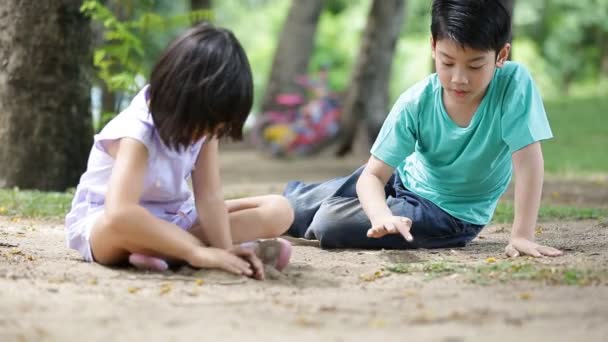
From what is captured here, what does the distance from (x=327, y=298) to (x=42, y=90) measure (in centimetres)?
422

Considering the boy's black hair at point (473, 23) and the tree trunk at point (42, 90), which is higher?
the boy's black hair at point (473, 23)

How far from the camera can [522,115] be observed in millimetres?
4406

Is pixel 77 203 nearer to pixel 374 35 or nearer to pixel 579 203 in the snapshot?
pixel 579 203

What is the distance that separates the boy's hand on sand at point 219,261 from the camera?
3674 mm

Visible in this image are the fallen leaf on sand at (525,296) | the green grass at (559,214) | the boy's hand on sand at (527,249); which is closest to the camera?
the fallen leaf on sand at (525,296)

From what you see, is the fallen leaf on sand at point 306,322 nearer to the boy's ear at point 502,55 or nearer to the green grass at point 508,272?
the green grass at point 508,272

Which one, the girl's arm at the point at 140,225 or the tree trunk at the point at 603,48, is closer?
the girl's arm at the point at 140,225

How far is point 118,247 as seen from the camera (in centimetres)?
381

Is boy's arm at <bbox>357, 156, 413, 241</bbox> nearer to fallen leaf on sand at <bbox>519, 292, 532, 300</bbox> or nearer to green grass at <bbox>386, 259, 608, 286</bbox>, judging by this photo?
green grass at <bbox>386, 259, 608, 286</bbox>

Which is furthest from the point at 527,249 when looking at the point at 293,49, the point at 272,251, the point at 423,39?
the point at 423,39

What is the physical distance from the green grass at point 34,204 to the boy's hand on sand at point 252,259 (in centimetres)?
250

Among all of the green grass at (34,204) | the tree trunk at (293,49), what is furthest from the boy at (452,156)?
the tree trunk at (293,49)

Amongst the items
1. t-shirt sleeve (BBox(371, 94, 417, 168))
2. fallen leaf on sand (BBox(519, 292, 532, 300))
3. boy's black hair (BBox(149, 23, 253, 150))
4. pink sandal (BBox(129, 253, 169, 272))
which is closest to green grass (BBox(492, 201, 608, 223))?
t-shirt sleeve (BBox(371, 94, 417, 168))

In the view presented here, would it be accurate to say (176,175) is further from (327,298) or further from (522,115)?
(522,115)
